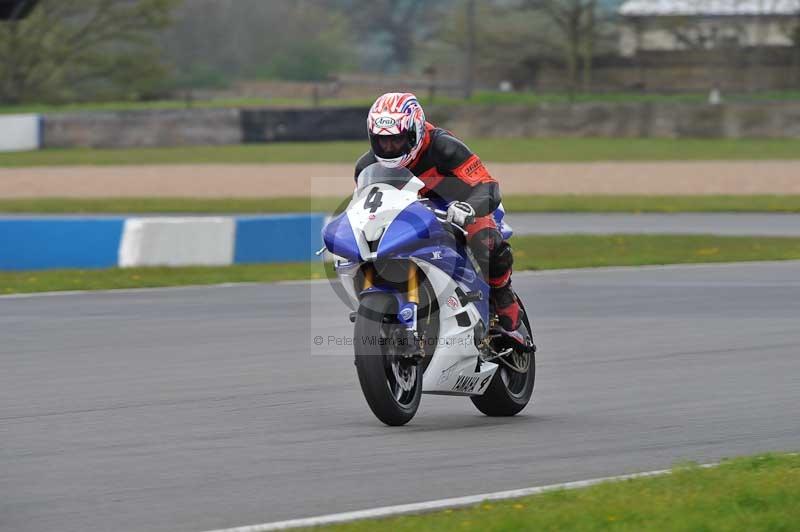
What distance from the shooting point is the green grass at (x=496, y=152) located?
30.8 metres

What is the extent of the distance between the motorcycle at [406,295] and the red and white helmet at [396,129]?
89 mm

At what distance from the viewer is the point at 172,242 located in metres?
15.2

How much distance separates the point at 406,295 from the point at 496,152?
26205 mm

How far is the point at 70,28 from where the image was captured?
147 ft

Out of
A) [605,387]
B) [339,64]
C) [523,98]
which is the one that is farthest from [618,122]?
[339,64]

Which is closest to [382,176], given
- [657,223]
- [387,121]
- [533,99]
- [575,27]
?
[387,121]

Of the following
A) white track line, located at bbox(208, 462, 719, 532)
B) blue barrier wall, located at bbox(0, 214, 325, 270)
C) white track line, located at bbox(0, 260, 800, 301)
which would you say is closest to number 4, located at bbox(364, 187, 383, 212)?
white track line, located at bbox(208, 462, 719, 532)

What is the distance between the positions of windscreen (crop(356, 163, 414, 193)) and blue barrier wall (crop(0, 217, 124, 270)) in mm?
9339

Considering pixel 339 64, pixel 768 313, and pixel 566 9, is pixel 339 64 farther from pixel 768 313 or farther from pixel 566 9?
pixel 768 313

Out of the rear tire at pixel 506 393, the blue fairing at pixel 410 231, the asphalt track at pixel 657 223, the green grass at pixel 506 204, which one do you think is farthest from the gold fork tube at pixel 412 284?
the green grass at pixel 506 204

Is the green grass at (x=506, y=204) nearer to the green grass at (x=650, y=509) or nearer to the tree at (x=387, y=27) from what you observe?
the green grass at (x=650, y=509)

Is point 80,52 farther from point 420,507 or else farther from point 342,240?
point 420,507

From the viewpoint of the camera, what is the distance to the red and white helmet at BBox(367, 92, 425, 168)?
6.54 m

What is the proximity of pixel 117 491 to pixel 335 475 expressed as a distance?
2.76ft
